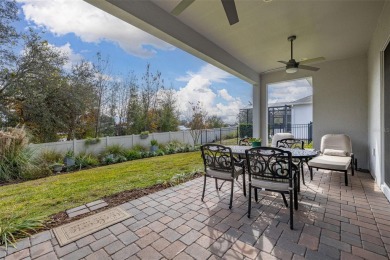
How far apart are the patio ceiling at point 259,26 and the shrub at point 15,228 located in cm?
263

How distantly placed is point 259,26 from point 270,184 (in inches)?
107

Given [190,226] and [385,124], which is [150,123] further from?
[385,124]

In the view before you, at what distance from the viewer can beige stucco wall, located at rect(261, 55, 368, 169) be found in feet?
15.4

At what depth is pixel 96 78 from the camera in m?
7.12

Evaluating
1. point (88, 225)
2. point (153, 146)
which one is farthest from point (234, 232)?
point (153, 146)

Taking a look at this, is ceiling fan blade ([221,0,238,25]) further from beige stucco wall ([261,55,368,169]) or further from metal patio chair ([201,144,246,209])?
beige stucco wall ([261,55,368,169])

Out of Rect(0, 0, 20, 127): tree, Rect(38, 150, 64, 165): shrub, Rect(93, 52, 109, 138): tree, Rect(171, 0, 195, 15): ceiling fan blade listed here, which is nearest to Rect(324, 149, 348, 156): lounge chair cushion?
Rect(171, 0, 195, 15): ceiling fan blade

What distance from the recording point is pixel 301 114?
1099 cm

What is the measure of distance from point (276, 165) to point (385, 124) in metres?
2.32

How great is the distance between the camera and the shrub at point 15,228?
1.85m

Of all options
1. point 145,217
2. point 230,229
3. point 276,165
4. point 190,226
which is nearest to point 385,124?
point 276,165

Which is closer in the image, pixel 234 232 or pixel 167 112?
pixel 234 232

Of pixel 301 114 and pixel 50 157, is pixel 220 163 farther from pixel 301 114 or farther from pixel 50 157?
pixel 301 114

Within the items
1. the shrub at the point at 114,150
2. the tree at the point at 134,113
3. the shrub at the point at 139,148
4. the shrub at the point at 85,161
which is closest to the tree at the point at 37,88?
the shrub at the point at 85,161
